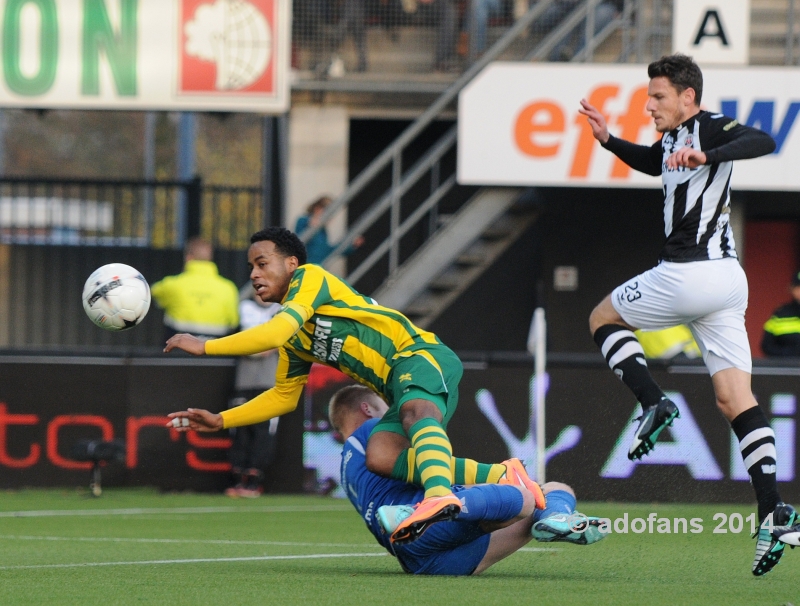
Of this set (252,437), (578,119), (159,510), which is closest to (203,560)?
(159,510)

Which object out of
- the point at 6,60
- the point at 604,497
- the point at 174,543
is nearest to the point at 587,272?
the point at 604,497

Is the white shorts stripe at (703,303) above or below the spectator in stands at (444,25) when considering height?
below

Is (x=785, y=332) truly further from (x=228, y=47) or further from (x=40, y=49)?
(x=40, y=49)

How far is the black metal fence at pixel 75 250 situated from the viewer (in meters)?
16.7

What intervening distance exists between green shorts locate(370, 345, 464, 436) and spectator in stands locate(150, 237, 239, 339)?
254 inches

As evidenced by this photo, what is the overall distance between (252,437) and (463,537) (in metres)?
5.96

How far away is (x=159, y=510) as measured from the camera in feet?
36.2

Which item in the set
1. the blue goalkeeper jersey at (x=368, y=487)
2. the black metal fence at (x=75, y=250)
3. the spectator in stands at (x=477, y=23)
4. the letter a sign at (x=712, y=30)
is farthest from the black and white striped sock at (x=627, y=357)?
the black metal fence at (x=75, y=250)

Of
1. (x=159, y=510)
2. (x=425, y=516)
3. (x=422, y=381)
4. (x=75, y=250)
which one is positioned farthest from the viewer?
(x=75, y=250)

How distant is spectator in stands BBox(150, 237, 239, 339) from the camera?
1318 centimetres

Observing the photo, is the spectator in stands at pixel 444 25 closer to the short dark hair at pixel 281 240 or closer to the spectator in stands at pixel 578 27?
the spectator in stands at pixel 578 27

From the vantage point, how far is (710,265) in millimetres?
6707

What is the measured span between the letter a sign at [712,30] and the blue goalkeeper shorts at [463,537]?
30.2ft

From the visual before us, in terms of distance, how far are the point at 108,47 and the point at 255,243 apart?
8.69 metres
